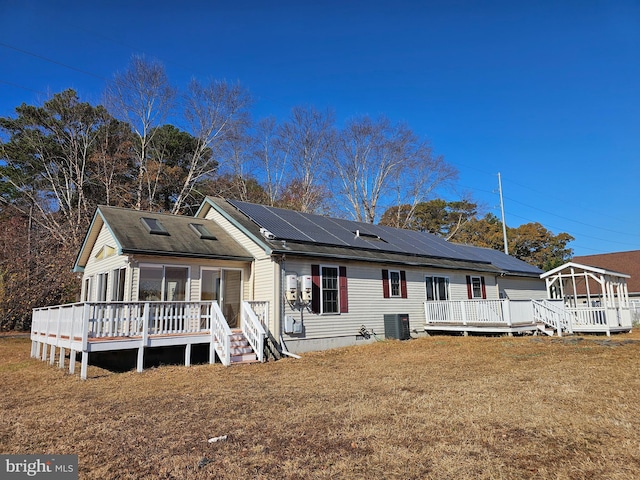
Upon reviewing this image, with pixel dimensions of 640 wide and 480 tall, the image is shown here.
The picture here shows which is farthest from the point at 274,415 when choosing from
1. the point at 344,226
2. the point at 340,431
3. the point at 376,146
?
the point at 376,146

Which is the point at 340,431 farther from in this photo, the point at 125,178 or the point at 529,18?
the point at 125,178

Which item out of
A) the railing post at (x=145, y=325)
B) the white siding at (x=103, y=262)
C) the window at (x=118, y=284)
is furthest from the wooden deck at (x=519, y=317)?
the white siding at (x=103, y=262)

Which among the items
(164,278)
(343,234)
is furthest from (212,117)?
(164,278)

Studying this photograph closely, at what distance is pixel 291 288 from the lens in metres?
12.6

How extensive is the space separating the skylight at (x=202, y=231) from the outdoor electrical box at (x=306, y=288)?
339 centimetres

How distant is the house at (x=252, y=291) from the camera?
10.6 m

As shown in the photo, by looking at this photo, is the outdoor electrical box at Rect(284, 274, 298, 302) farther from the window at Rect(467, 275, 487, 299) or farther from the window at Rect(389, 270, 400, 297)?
the window at Rect(467, 275, 487, 299)

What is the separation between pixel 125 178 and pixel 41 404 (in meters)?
23.8

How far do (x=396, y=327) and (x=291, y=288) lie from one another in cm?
490

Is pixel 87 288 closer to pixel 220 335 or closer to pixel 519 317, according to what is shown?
pixel 220 335

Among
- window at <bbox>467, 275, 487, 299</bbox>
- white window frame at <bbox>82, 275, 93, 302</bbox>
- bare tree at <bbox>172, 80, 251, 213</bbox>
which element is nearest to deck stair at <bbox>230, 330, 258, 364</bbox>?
white window frame at <bbox>82, 275, 93, 302</bbox>

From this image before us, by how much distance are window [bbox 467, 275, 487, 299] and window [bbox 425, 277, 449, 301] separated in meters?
1.72

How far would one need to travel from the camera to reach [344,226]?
18609 millimetres

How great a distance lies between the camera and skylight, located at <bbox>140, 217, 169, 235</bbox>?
12505 mm
